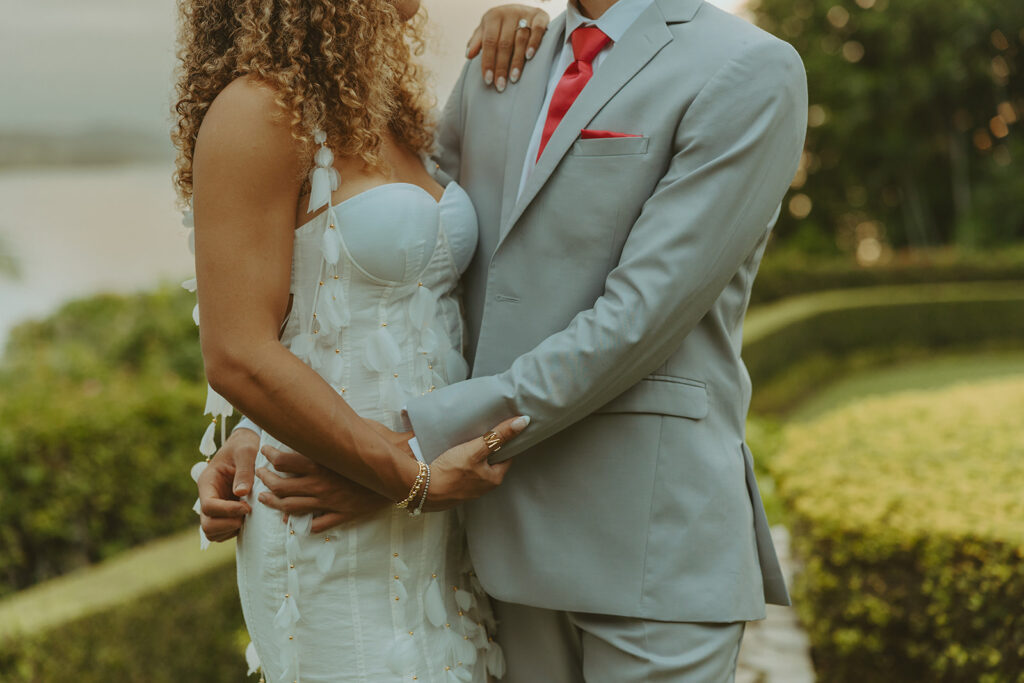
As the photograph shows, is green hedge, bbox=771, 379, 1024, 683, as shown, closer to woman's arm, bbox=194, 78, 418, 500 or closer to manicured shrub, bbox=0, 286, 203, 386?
woman's arm, bbox=194, 78, 418, 500

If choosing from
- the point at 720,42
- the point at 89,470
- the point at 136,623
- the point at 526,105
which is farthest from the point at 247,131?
the point at 89,470

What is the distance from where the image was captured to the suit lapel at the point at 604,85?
67.6 inches

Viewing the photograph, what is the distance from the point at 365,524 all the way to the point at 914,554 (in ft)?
7.96

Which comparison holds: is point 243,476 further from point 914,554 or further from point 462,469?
point 914,554

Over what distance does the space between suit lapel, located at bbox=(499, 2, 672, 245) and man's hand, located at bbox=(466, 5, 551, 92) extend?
0.29 meters

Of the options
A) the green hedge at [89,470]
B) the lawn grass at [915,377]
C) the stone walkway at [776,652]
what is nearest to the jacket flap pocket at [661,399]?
the stone walkway at [776,652]

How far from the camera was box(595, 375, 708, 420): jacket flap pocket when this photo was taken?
1.76 meters

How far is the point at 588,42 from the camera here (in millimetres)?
1829

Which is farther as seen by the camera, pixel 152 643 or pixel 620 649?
pixel 152 643

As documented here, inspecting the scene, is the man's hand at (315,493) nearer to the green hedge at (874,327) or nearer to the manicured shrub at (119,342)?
the manicured shrub at (119,342)

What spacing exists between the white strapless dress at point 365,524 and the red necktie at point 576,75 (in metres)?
0.27

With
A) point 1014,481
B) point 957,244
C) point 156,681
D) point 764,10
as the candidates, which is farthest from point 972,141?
point 156,681

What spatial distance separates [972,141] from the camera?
28875 millimetres

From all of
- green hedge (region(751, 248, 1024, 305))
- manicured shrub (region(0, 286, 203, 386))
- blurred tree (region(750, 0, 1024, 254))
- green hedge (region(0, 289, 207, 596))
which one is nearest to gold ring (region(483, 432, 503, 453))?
green hedge (region(0, 289, 207, 596))
